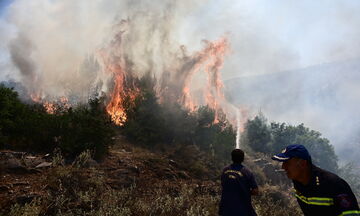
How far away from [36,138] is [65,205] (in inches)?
253

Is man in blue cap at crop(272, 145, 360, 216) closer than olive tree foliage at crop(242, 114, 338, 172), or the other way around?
man in blue cap at crop(272, 145, 360, 216)

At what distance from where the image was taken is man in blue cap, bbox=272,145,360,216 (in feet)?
6.64

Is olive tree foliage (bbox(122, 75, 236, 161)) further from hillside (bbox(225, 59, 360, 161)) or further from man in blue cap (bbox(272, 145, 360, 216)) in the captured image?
hillside (bbox(225, 59, 360, 161))

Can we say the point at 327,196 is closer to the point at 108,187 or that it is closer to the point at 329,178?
the point at 329,178

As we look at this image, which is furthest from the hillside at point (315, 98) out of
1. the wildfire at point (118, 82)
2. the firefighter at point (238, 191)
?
the firefighter at point (238, 191)

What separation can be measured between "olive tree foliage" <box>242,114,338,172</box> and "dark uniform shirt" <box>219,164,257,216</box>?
81.7 ft

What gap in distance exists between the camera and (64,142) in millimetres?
11805

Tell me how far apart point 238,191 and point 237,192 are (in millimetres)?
26

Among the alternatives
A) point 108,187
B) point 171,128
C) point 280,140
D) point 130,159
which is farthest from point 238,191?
point 280,140

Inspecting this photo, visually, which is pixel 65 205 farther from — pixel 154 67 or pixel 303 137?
pixel 303 137

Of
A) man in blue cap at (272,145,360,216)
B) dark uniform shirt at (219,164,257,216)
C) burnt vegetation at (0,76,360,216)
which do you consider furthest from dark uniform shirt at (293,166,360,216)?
burnt vegetation at (0,76,360,216)

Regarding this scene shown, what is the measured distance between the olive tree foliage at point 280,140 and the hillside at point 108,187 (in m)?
15.7

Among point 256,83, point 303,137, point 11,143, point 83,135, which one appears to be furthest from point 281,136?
point 256,83

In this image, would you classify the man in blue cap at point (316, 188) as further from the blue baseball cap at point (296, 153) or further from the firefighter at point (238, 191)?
the firefighter at point (238, 191)
